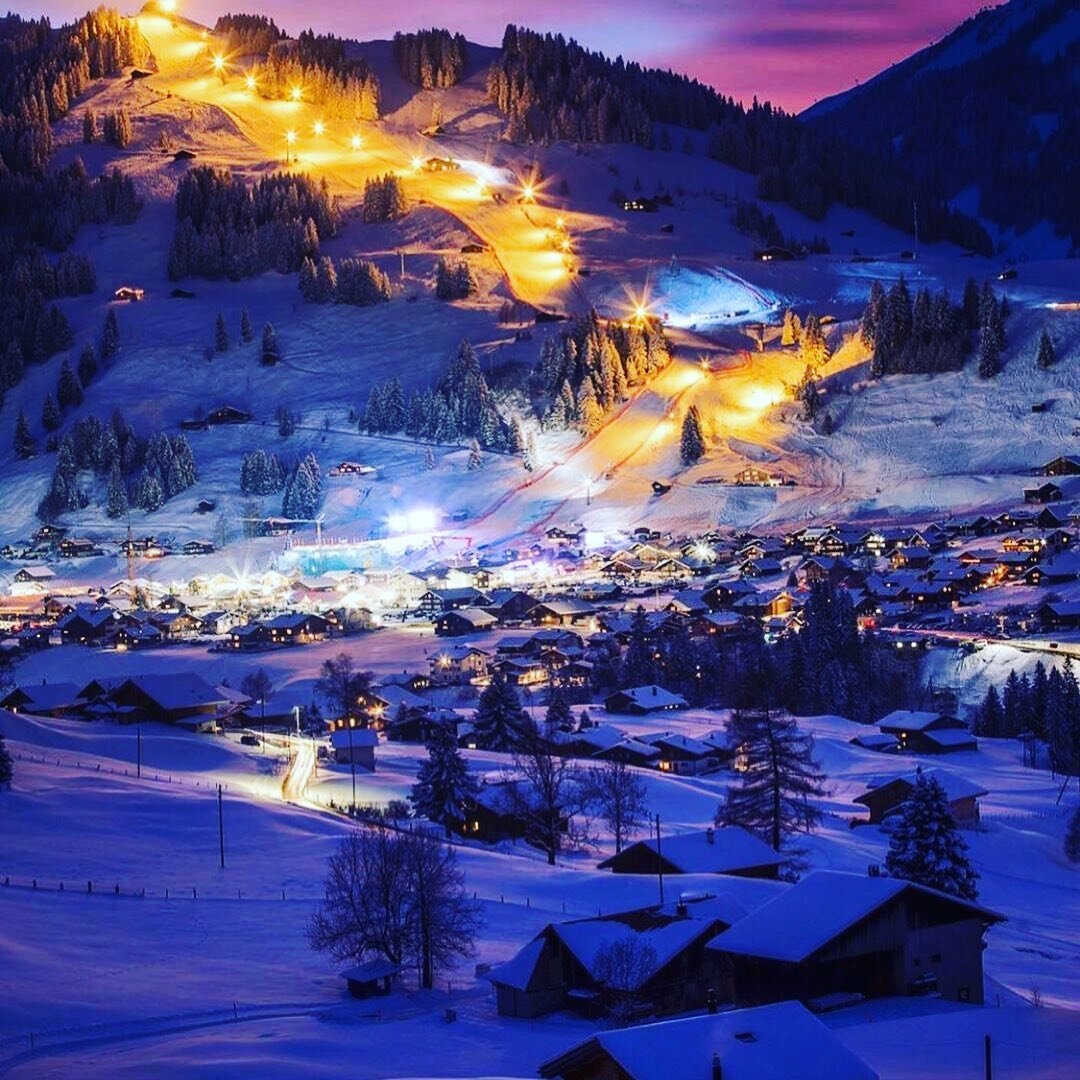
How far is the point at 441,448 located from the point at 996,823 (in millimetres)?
62429

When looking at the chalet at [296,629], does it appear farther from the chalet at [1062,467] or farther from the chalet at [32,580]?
the chalet at [1062,467]

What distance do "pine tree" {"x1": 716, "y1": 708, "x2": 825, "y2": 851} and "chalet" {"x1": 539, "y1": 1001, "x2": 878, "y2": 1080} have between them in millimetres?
17766

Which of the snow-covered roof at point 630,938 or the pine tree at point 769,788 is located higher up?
the snow-covered roof at point 630,938

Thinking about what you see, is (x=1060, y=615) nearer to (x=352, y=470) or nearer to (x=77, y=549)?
(x=352, y=470)

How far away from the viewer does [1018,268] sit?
109m

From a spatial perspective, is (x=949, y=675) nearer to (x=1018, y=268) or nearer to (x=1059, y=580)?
(x=1059, y=580)

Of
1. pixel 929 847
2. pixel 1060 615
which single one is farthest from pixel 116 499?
pixel 929 847

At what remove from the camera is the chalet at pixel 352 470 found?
299 ft

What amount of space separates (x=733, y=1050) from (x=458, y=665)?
44896 millimetres

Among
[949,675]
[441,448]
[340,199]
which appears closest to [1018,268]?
[441,448]

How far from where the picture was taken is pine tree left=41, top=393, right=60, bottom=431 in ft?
334

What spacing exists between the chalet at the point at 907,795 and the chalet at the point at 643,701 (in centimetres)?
1358

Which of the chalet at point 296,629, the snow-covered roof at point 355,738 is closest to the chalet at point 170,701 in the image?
the snow-covered roof at point 355,738

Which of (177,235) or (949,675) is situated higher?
(177,235)
